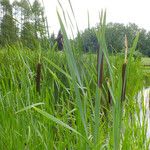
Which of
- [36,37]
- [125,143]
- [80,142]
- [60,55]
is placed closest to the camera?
[80,142]

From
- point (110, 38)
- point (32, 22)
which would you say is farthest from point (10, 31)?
point (32, 22)

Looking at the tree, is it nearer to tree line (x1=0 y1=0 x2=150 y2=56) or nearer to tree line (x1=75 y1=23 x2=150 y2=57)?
tree line (x1=0 y1=0 x2=150 y2=56)

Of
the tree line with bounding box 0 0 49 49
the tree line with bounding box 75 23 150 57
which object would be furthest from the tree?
the tree line with bounding box 75 23 150 57

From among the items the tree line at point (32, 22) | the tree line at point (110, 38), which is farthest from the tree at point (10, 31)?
the tree line at point (110, 38)

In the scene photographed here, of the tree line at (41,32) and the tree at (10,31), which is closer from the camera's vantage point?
the tree line at (41,32)

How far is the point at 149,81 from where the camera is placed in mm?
10750

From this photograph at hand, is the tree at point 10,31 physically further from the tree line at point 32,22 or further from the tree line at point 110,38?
the tree line at point 110,38

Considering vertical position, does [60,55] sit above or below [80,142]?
above

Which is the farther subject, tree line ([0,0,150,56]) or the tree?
the tree

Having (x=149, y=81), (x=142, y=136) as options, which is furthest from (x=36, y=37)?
(x=149, y=81)

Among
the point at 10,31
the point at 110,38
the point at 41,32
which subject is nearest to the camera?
the point at 41,32

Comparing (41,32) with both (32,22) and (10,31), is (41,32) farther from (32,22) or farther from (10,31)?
(10,31)

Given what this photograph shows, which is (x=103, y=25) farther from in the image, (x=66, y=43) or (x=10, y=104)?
(x=10, y=104)

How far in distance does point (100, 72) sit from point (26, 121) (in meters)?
0.58
